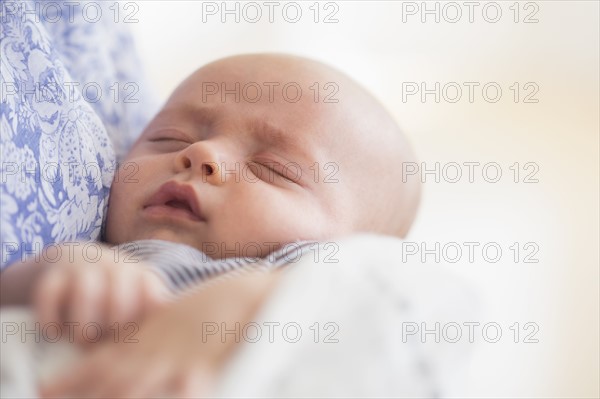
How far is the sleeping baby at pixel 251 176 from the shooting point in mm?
744

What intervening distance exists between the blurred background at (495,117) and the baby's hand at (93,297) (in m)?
0.81

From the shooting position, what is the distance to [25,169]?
688mm

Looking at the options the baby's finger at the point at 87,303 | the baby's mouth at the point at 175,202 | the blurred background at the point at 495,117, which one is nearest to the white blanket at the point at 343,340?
the baby's finger at the point at 87,303

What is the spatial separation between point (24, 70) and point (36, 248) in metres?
0.20

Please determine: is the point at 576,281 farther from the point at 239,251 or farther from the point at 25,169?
the point at 25,169

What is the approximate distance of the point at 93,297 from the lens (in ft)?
1.72

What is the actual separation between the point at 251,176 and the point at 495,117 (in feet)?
4.62

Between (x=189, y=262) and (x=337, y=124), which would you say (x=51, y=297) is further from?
(x=337, y=124)

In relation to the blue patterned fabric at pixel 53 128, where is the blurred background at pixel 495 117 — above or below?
A: below

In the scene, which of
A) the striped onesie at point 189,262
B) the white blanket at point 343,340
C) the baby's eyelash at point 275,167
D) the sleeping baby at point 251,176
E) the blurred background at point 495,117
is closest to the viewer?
the white blanket at point 343,340

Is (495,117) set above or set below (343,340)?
below

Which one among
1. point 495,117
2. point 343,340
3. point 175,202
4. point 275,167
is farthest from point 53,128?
point 495,117

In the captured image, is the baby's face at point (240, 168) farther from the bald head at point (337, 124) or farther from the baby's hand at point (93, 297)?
the baby's hand at point (93, 297)

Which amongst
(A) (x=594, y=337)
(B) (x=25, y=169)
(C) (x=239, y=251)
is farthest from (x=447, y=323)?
(A) (x=594, y=337)
